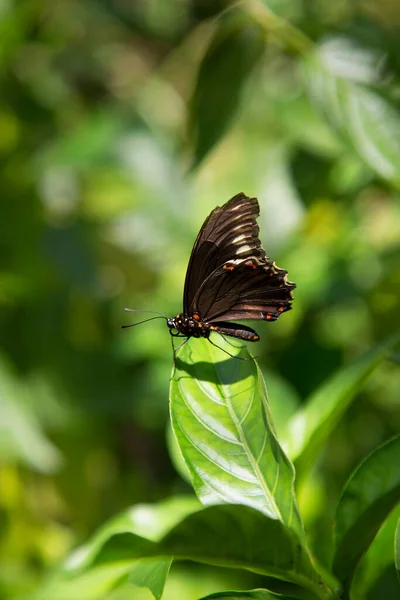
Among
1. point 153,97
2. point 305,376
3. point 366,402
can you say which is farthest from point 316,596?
point 153,97

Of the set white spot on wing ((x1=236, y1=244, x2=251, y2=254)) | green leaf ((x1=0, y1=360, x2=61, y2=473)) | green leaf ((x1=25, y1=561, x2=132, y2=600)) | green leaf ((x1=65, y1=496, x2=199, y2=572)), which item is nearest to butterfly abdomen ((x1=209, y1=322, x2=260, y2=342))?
white spot on wing ((x1=236, y1=244, x2=251, y2=254))

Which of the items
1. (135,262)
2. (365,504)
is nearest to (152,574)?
(365,504)

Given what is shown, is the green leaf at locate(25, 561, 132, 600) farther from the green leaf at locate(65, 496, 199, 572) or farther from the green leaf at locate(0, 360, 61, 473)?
the green leaf at locate(0, 360, 61, 473)

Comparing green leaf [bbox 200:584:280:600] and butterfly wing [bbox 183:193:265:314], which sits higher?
butterfly wing [bbox 183:193:265:314]

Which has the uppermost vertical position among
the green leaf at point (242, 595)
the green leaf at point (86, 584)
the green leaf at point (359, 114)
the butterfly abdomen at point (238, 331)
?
the green leaf at point (359, 114)

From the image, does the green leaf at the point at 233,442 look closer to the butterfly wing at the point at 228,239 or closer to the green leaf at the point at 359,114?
the butterfly wing at the point at 228,239

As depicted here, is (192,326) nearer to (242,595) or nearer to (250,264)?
(250,264)

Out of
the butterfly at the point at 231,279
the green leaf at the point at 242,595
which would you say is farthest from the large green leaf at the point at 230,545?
the butterfly at the point at 231,279
